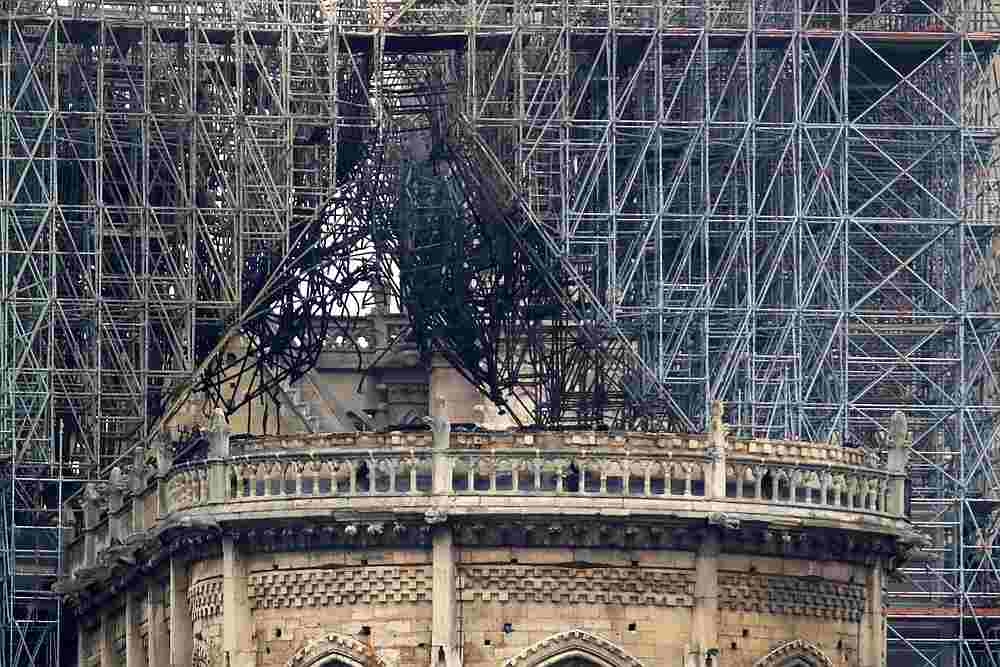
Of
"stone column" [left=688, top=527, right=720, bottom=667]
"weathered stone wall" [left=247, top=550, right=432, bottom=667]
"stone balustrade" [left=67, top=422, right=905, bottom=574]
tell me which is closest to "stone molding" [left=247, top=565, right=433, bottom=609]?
"weathered stone wall" [left=247, top=550, right=432, bottom=667]

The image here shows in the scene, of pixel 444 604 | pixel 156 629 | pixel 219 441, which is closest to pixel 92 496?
pixel 156 629

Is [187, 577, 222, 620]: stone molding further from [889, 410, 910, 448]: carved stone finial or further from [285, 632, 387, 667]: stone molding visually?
[889, 410, 910, 448]: carved stone finial

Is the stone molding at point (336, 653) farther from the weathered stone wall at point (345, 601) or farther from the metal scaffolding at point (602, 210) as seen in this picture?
the metal scaffolding at point (602, 210)

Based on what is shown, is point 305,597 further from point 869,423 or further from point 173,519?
point 869,423

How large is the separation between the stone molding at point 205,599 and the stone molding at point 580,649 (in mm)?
6467

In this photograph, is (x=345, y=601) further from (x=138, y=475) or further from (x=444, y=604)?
(x=138, y=475)

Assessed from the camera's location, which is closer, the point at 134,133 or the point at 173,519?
the point at 173,519

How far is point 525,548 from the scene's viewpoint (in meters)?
88.3

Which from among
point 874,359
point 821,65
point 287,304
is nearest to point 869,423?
point 874,359

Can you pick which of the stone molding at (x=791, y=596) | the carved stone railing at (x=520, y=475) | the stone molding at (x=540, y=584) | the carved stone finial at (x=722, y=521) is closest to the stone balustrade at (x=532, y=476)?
the carved stone railing at (x=520, y=475)

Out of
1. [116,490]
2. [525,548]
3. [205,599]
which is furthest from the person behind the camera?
[116,490]

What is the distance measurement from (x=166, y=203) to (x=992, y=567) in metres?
21.4

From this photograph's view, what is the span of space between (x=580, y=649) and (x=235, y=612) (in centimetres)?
693

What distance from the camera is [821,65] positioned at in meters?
108
